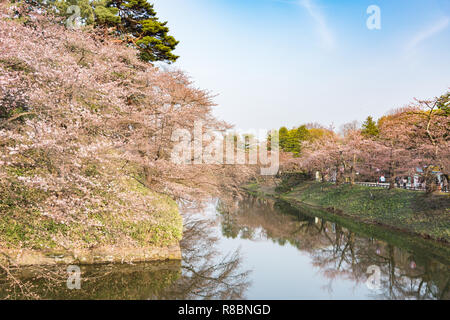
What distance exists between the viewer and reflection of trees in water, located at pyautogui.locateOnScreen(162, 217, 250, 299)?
7.71 metres

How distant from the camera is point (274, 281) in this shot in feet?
29.5

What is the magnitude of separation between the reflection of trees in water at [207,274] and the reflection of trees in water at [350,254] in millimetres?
2877

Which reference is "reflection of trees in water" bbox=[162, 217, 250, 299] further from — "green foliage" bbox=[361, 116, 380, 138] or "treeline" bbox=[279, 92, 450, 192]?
"green foliage" bbox=[361, 116, 380, 138]

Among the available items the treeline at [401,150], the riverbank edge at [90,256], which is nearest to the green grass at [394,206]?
the treeline at [401,150]

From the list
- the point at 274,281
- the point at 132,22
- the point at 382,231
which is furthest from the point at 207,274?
the point at 132,22

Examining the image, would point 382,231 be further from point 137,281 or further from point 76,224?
point 76,224

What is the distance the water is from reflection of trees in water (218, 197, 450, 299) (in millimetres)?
32

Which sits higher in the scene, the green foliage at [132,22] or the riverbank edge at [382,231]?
the green foliage at [132,22]

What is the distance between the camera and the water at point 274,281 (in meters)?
7.53

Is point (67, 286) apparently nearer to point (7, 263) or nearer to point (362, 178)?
point (7, 263)

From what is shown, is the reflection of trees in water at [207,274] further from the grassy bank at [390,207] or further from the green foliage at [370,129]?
the green foliage at [370,129]

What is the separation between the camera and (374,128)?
32.6 m

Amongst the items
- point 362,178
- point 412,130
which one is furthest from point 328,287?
point 362,178

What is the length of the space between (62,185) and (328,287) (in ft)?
28.7
